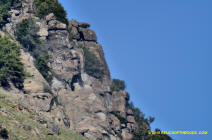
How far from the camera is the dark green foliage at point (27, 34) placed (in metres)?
100

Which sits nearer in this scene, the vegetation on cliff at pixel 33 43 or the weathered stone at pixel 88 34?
the vegetation on cliff at pixel 33 43

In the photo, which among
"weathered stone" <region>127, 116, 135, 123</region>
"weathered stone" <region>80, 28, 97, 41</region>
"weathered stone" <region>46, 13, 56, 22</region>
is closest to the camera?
"weathered stone" <region>127, 116, 135, 123</region>

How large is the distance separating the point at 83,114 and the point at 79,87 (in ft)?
32.6

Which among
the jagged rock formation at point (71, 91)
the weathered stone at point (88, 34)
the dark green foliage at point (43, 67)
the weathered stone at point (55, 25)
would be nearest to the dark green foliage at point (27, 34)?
the jagged rock formation at point (71, 91)

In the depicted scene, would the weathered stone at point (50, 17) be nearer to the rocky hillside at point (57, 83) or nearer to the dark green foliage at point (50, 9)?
the rocky hillside at point (57, 83)

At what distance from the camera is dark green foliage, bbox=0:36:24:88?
82250mm

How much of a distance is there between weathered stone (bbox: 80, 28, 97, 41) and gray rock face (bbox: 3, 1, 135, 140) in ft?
3.40

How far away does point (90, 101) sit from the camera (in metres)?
97.4

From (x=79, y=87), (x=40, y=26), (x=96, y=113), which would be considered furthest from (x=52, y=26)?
(x=96, y=113)

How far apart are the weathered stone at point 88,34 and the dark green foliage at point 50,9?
8.64 m

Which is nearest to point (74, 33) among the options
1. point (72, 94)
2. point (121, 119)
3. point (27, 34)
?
point (27, 34)

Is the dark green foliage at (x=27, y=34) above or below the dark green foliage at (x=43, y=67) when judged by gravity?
above

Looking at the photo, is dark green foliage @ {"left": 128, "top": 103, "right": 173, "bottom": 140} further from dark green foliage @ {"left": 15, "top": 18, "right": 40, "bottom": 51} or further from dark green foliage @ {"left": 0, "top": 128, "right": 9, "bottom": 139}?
dark green foliage @ {"left": 0, "top": 128, "right": 9, "bottom": 139}

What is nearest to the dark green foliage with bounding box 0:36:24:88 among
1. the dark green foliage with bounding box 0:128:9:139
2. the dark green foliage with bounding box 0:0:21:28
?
the dark green foliage with bounding box 0:0:21:28
